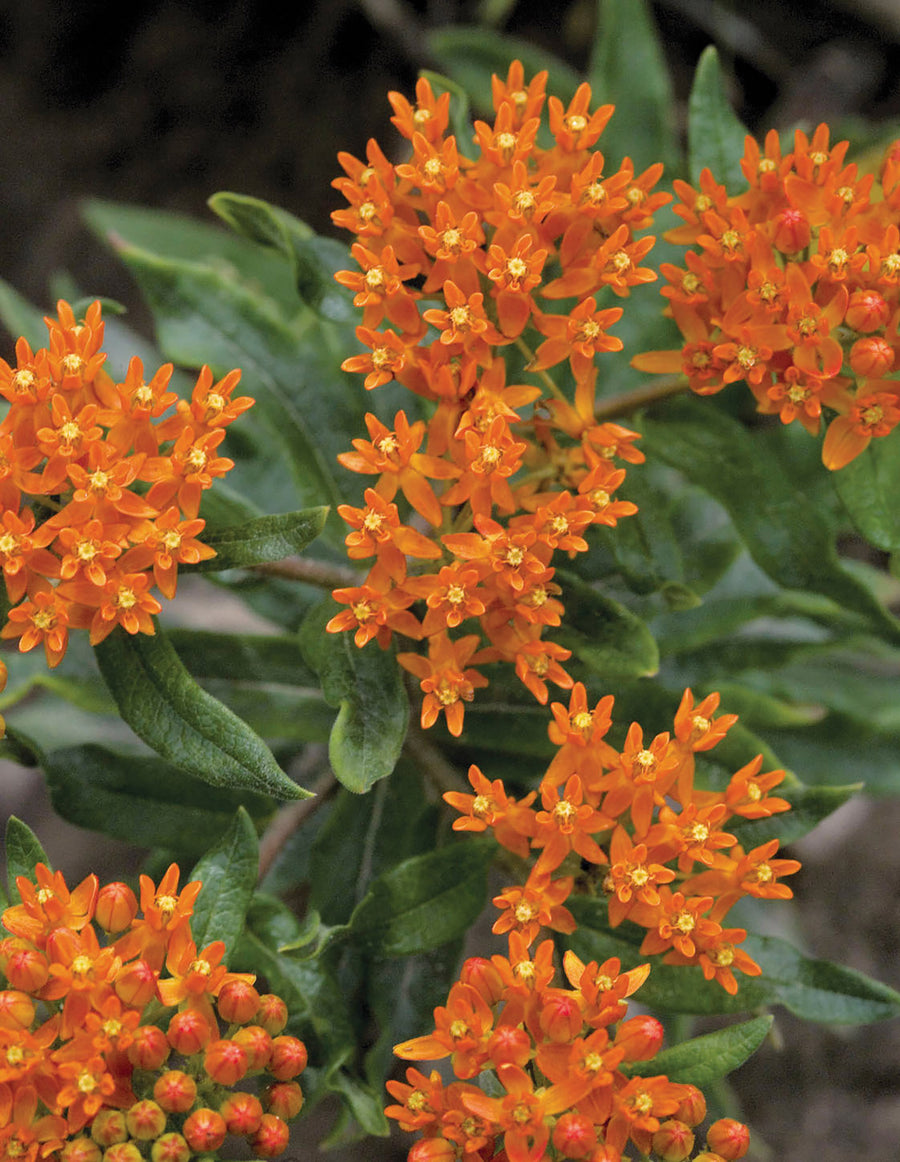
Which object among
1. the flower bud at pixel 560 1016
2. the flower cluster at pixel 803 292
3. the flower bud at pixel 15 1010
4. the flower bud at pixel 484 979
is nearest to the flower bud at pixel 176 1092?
the flower bud at pixel 15 1010

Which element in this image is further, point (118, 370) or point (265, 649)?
point (118, 370)

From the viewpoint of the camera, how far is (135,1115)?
2.00m

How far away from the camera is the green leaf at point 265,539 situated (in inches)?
89.3

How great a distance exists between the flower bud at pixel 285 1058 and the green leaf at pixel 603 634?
Result: 102cm

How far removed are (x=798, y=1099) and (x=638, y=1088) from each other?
2.96m

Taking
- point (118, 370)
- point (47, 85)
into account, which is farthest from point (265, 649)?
point (47, 85)

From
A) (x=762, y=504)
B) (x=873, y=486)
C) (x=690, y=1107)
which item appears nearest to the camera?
(x=690, y=1107)

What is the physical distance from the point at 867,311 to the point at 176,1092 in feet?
6.31

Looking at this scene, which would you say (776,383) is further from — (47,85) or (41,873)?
(47,85)

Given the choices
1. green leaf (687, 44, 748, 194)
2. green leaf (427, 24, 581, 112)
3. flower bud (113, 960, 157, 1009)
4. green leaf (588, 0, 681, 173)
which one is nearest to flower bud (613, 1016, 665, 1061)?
flower bud (113, 960, 157, 1009)

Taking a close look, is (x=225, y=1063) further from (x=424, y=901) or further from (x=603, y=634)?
(x=603, y=634)

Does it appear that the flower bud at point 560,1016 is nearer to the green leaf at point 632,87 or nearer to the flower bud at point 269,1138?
the flower bud at point 269,1138

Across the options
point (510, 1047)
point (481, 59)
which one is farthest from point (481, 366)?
point (481, 59)

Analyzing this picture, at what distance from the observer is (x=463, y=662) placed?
2.38 meters
